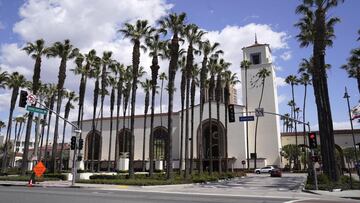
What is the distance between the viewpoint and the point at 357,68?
134 ft

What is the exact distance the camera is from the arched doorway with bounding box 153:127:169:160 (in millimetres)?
73812

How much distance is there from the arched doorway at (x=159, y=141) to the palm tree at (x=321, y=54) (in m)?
44.5

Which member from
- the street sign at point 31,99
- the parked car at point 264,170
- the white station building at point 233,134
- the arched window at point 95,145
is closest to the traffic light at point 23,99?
the street sign at point 31,99

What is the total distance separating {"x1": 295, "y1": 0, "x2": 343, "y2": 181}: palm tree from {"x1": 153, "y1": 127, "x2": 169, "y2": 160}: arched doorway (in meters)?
44.5

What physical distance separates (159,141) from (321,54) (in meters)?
48.6

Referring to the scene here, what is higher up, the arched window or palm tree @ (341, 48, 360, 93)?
palm tree @ (341, 48, 360, 93)

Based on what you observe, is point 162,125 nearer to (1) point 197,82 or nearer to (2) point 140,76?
(2) point 140,76

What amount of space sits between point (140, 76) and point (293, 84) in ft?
121

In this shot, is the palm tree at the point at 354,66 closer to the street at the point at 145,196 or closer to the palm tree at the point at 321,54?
the palm tree at the point at 321,54

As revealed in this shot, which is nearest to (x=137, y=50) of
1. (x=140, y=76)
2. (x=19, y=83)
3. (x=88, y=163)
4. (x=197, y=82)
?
(x=197, y=82)

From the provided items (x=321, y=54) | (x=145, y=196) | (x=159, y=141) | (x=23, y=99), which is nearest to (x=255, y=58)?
(x=159, y=141)

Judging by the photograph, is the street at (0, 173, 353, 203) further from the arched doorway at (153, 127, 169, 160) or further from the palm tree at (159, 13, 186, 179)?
the arched doorway at (153, 127, 169, 160)

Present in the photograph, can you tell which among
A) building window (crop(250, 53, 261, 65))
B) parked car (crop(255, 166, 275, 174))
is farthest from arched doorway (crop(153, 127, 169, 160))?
building window (crop(250, 53, 261, 65))

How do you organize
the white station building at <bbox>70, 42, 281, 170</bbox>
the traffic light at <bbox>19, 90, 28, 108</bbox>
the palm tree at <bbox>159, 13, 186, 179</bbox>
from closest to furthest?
1. the traffic light at <bbox>19, 90, 28, 108</bbox>
2. the palm tree at <bbox>159, 13, 186, 179</bbox>
3. the white station building at <bbox>70, 42, 281, 170</bbox>
